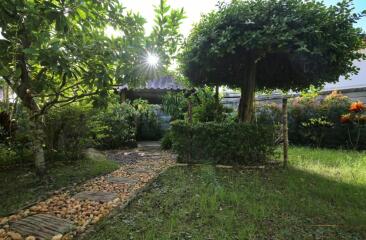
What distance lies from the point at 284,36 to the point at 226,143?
2358mm

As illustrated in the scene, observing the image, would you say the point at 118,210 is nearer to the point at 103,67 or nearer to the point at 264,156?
the point at 103,67

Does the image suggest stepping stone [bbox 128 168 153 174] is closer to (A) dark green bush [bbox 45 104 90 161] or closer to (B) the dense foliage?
(A) dark green bush [bbox 45 104 90 161]

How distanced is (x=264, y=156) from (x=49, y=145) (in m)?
4.64

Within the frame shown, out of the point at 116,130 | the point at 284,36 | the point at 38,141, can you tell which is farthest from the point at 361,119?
the point at 38,141

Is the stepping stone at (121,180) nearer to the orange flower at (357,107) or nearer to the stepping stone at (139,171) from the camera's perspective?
the stepping stone at (139,171)

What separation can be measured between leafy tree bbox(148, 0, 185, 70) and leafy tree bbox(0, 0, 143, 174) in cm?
25

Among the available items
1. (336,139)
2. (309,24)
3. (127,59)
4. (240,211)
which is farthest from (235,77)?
(127,59)

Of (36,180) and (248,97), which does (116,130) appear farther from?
(36,180)

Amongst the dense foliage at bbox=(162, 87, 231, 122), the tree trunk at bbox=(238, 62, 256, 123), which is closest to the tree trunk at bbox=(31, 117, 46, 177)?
the dense foliage at bbox=(162, 87, 231, 122)

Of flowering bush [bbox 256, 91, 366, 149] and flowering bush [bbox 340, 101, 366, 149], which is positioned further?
flowering bush [bbox 256, 91, 366, 149]

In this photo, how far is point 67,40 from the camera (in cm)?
293

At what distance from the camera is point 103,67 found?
2941mm

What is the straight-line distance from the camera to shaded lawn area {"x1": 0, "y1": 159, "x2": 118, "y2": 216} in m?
3.92

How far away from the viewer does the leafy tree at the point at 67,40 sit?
2385 mm
